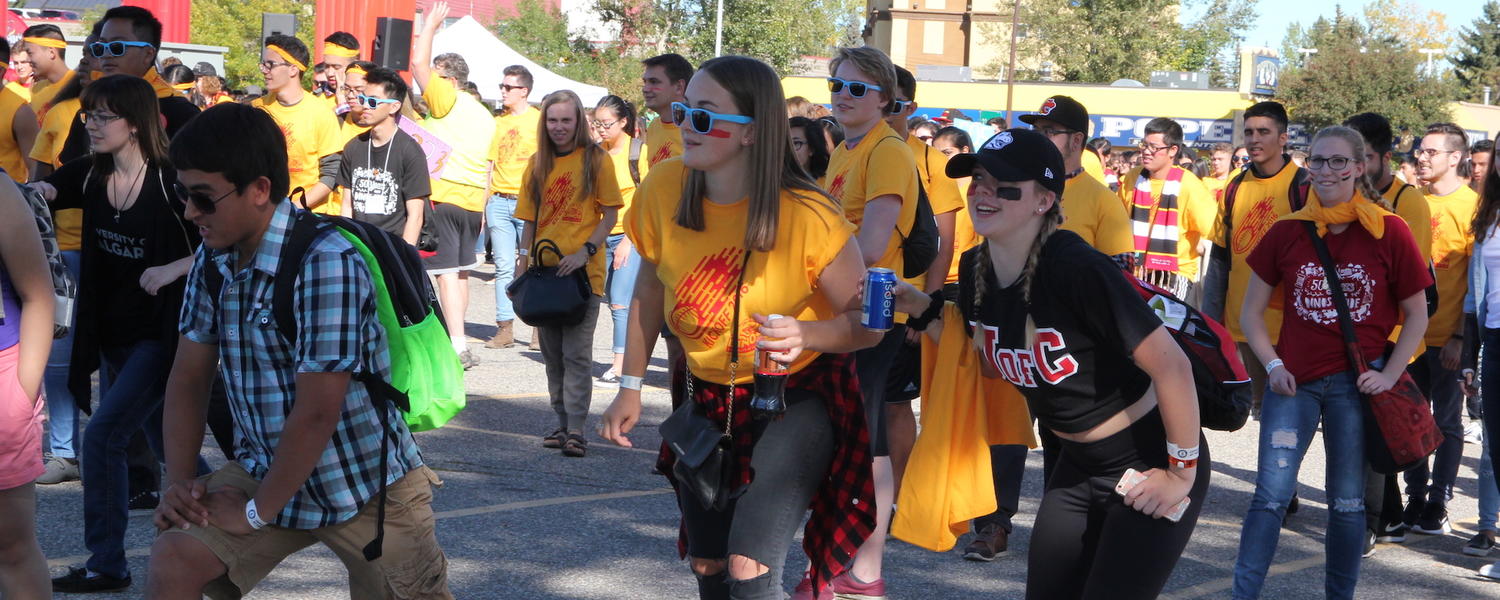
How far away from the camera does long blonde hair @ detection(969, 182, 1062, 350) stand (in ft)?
11.9

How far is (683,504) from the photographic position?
148 inches

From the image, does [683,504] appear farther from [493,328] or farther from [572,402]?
[493,328]

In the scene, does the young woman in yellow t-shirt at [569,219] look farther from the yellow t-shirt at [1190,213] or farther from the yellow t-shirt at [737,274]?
the yellow t-shirt at [1190,213]

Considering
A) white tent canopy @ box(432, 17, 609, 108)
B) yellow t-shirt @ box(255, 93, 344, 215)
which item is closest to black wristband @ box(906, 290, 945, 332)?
yellow t-shirt @ box(255, 93, 344, 215)

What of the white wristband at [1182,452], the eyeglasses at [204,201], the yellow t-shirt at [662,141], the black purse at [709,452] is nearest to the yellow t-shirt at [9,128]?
the yellow t-shirt at [662,141]

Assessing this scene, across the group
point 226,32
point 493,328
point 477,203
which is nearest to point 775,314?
point 477,203

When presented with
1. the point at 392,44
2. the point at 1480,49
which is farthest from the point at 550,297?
the point at 1480,49

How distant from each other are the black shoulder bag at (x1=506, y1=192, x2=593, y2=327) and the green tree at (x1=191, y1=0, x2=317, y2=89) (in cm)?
3863

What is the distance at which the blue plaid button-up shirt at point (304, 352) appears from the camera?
302 cm

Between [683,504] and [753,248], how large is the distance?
0.74 meters

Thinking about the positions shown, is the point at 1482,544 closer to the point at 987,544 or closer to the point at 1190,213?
the point at 987,544

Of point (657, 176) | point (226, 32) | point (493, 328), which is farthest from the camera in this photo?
point (226, 32)

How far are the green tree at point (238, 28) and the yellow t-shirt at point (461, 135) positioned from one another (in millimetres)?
34652

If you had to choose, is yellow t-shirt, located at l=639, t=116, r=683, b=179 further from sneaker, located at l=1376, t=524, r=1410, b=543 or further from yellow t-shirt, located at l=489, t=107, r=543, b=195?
sneaker, located at l=1376, t=524, r=1410, b=543
